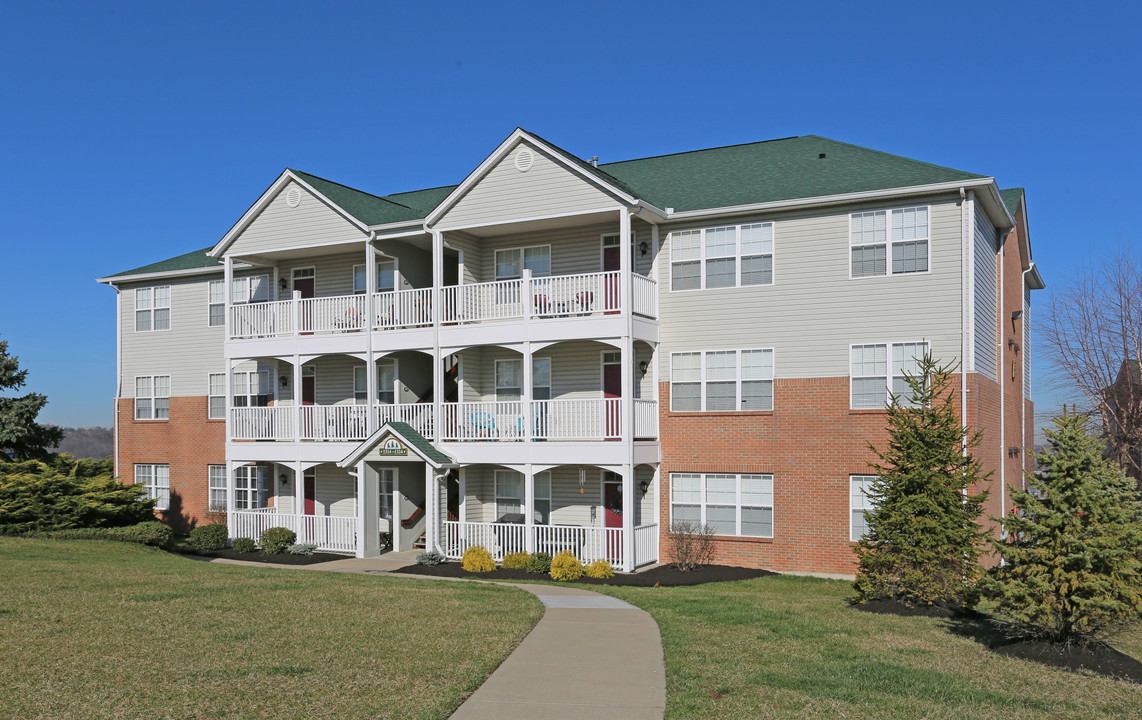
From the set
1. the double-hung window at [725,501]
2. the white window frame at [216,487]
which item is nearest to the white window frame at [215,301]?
the white window frame at [216,487]

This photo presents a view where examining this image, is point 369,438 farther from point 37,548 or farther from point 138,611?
point 138,611

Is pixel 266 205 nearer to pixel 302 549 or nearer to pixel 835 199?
pixel 302 549

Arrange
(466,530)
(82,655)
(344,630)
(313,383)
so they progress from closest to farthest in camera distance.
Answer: (82,655) → (344,630) → (466,530) → (313,383)

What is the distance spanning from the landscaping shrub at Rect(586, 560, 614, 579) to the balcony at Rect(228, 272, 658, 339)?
5774 mm

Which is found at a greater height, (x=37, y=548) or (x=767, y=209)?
(x=767, y=209)

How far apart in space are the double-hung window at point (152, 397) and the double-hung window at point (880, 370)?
22.2 meters

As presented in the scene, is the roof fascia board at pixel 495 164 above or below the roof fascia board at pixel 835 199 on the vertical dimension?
above

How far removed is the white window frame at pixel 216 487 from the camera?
2975 cm

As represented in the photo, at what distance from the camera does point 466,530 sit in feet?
75.0

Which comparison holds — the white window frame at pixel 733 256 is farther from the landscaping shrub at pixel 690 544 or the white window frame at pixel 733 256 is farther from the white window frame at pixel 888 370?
the landscaping shrub at pixel 690 544

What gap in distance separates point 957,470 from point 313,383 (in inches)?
746

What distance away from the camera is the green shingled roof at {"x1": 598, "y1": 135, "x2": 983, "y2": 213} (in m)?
21.3

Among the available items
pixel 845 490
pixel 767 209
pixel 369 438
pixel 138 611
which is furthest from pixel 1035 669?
pixel 369 438

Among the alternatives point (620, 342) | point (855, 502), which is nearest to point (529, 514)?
point (620, 342)
